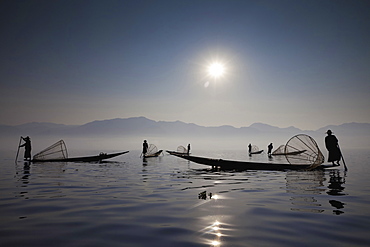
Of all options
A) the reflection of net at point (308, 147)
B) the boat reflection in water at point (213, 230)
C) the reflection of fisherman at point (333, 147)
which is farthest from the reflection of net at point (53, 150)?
the reflection of fisherman at point (333, 147)

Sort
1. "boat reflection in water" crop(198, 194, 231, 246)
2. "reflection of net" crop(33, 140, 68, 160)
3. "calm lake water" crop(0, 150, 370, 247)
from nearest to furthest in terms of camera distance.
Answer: "boat reflection in water" crop(198, 194, 231, 246) → "calm lake water" crop(0, 150, 370, 247) → "reflection of net" crop(33, 140, 68, 160)

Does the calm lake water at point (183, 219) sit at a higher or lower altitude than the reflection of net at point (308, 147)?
lower

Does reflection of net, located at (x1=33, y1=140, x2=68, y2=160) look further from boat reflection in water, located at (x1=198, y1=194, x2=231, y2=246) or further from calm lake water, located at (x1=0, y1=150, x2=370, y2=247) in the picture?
boat reflection in water, located at (x1=198, y1=194, x2=231, y2=246)

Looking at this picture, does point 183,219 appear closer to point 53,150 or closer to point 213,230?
point 213,230

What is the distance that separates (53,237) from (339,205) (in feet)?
25.9

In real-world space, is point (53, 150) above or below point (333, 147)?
below

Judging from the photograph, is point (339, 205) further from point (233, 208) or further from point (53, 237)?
point (53, 237)

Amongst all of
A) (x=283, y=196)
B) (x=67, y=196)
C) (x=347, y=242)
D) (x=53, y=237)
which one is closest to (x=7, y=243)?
(x=53, y=237)

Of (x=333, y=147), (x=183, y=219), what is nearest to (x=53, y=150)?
(x=183, y=219)

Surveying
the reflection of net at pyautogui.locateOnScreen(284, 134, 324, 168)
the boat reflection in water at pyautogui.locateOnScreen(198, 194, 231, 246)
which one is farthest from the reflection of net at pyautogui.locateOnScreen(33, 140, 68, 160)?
the boat reflection in water at pyautogui.locateOnScreen(198, 194, 231, 246)

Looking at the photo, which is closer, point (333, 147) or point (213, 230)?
point (213, 230)

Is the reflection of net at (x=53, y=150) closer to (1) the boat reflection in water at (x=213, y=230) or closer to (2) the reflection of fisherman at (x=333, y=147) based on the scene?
(1) the boat reflection in water at (x=213, y=230)

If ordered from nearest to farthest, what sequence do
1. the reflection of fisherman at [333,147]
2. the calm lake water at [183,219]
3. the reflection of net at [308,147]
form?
the calm lake water at [183,219], the reflection of net at [308,147], the reflection of fisherman at [333,147]

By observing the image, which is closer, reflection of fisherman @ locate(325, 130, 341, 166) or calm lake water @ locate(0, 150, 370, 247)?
calm lake water @ locate(0, 150, 370, 247)
